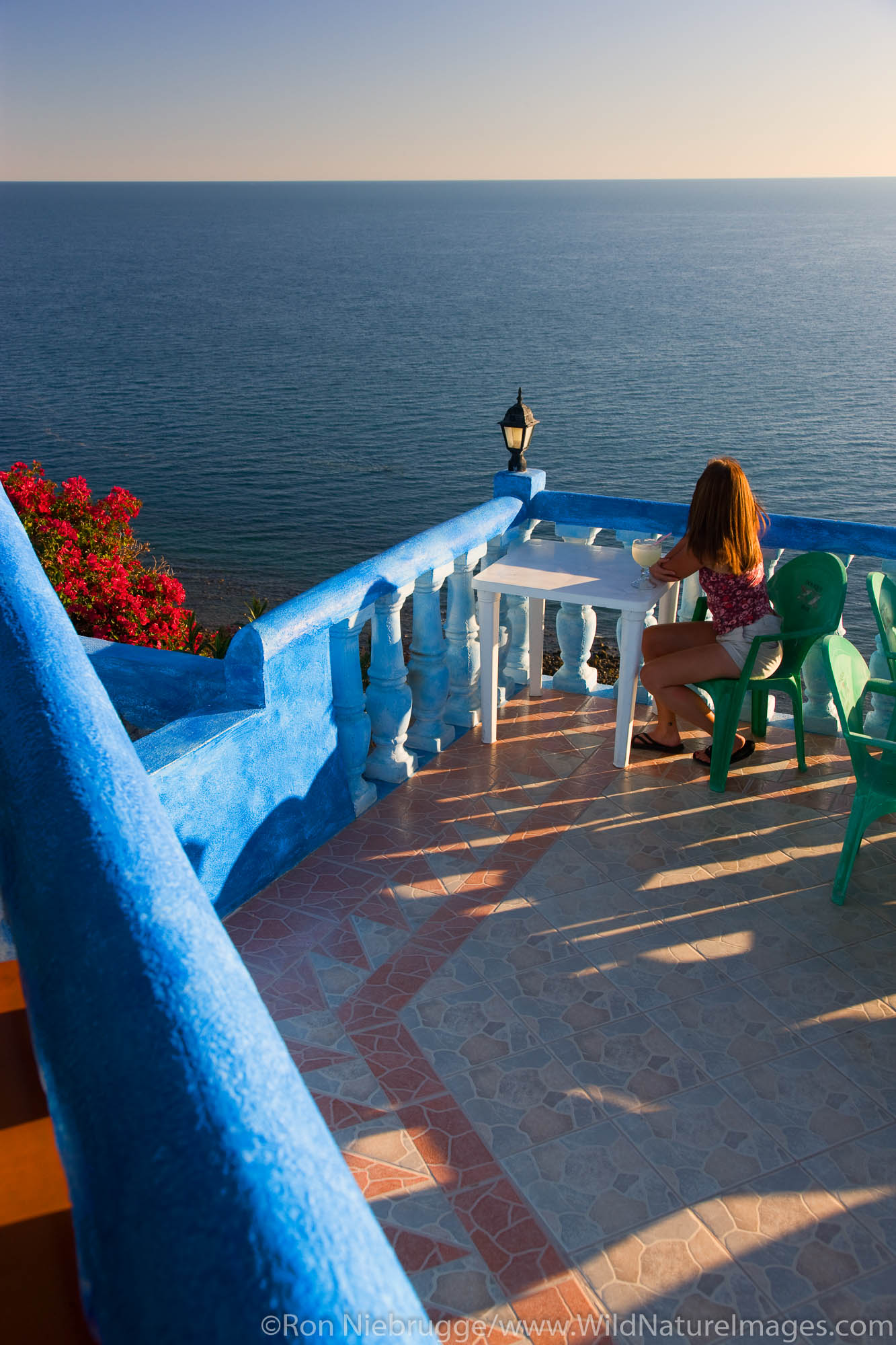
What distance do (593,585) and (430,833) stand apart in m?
1.29

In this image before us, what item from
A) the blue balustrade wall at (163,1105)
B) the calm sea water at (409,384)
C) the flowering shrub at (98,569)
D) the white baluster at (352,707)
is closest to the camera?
the blue balustrade wall at (163,1105)

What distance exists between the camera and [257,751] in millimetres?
3393

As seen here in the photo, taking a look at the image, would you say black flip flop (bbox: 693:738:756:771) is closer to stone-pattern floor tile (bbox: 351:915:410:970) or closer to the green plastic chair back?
the green plastic chair back

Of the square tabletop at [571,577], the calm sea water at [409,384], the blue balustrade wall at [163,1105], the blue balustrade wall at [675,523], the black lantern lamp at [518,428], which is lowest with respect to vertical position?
the calm sea water at [409,384]

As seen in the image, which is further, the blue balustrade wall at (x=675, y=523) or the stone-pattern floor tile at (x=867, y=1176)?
the blue balustrade wall at (x=675, y=523)

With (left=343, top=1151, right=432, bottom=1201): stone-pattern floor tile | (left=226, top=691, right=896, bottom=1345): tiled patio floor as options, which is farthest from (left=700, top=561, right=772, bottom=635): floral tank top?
(left=343, top=1151, right=432, bottom=1201): stone-pattern floor tile

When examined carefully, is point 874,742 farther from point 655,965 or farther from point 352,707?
point 352,707

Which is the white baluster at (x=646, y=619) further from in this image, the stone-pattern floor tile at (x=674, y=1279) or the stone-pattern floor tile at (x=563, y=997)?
the stone-pattern floor tile at (x=674, y=1279)

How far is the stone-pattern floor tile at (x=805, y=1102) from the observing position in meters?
2.54

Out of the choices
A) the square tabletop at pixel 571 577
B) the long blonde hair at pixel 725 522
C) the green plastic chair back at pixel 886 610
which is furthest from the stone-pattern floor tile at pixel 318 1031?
the green plastic chair back at pixel 886 610

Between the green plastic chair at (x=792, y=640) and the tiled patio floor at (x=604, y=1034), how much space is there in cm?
18

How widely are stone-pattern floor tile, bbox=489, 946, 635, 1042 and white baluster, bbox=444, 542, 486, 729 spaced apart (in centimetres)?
171

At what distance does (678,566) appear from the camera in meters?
4.14

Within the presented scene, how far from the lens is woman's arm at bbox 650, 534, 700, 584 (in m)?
4.12
